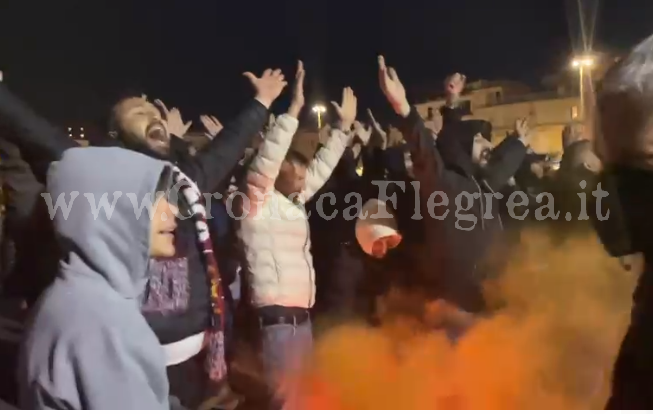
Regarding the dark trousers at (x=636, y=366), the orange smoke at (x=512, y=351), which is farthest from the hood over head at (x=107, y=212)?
the dark trousers at (x=636, y=366)

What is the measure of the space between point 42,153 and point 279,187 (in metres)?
0.41

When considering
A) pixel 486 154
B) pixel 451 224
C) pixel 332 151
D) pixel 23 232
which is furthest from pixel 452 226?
pixel 23 232

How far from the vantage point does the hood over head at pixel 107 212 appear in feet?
4.07

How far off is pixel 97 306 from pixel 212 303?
7.4 inches


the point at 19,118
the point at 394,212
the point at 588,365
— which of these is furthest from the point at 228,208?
the point at 588,365

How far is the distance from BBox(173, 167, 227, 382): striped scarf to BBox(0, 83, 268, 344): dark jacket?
10 millimetres

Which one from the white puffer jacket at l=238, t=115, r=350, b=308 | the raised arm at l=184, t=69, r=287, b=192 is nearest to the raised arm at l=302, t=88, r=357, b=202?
the white puffer jacket at l=238, t=115, r=350, b=308

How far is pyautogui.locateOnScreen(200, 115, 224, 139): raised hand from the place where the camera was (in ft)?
4.24

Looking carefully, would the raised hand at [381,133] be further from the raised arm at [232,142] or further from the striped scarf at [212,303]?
the striped scarf at [212,303]

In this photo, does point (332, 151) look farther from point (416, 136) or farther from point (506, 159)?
point (506, 159)

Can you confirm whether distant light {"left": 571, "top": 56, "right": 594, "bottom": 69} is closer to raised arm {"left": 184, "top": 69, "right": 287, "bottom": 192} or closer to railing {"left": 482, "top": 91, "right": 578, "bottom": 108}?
railing {"left": 482, "top": 91, "right": 578, "bottom": 108}

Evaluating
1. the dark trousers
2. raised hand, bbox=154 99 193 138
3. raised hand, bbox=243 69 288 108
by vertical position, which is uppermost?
raised hand, bbox=243 69 288 108

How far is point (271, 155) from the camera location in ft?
4.22

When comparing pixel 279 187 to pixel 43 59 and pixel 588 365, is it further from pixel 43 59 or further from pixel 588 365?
pixel 588 365
